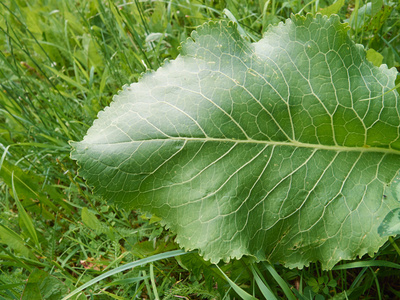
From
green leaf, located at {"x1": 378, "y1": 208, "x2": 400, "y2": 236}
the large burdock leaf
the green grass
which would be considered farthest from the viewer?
the green grass

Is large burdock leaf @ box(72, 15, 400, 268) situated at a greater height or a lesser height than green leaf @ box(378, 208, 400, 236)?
greater

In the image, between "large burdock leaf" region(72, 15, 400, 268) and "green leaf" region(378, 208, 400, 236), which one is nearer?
"green leaf" region(378, 208, 400, 236)

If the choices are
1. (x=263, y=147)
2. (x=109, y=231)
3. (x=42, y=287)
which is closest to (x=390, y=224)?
(x=263, y=147)

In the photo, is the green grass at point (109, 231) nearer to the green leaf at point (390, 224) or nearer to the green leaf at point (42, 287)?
the green leaf at point (42, 287)

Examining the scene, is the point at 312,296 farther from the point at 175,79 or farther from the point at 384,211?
the point at 175,79

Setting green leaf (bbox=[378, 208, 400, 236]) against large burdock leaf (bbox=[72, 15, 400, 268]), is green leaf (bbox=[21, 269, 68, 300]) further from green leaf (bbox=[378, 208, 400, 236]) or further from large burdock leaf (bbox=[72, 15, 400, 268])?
green leaf (bbox=[378, 208, 400, 236])

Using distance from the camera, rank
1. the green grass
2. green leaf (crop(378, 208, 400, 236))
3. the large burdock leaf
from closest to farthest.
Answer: green leaf (crop(378, 208, 400, 236)), the large burdock leaf, the green grass

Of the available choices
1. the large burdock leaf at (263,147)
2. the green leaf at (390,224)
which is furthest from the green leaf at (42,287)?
the green leaf at (390,224)

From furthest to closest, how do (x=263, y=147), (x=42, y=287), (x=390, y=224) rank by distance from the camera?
(x=42, y=287)
(x=263, y=147)
(x=390, y=224)

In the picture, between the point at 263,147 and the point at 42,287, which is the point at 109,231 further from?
the point at 263,147

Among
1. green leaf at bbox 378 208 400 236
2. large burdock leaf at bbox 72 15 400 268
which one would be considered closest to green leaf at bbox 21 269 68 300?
large burdock leaf at bbox 72 15 400 268
